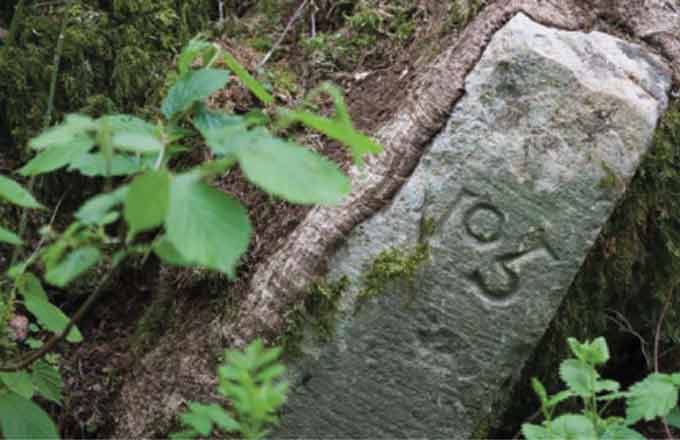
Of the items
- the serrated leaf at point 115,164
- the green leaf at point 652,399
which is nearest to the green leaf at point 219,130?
the serrated leaf at point 115,164

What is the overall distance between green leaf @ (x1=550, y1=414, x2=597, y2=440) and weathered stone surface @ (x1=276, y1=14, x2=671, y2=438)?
420mm

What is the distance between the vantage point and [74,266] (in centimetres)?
117

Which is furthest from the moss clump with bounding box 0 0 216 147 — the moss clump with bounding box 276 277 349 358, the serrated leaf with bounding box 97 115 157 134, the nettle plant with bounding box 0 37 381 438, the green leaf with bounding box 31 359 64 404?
the serrated leaf with bounding box 97 115 157 134

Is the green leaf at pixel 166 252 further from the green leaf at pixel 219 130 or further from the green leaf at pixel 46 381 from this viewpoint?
the green leaf at pixel 46 381

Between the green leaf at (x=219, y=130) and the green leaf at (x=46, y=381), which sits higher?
the green leaf at (x=219, y=130)

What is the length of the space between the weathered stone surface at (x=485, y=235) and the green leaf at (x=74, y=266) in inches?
42.1

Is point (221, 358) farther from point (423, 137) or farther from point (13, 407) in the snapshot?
point (423, 137)

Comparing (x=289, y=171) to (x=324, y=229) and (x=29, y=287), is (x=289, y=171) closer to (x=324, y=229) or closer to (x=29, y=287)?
(x=29, y=287)

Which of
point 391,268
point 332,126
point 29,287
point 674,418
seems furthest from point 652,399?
point 29,287

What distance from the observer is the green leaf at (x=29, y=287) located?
160 centimetres

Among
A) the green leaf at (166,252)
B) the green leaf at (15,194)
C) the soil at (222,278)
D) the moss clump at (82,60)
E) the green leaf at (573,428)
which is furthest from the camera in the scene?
the moss clump at (82,60)

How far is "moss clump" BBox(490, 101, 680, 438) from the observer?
2562 millimetres

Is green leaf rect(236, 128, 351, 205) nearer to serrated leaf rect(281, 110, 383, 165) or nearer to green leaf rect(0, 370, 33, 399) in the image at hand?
serrated leaf rect(281, 110, 383, 165)

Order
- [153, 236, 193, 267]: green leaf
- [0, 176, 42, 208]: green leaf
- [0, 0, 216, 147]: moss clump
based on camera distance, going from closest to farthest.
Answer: [153, 236, 193, 267]: green leaf → [0, 176, 42, 208]: green leaf → [0, 0, 216, 147]: moss clump
